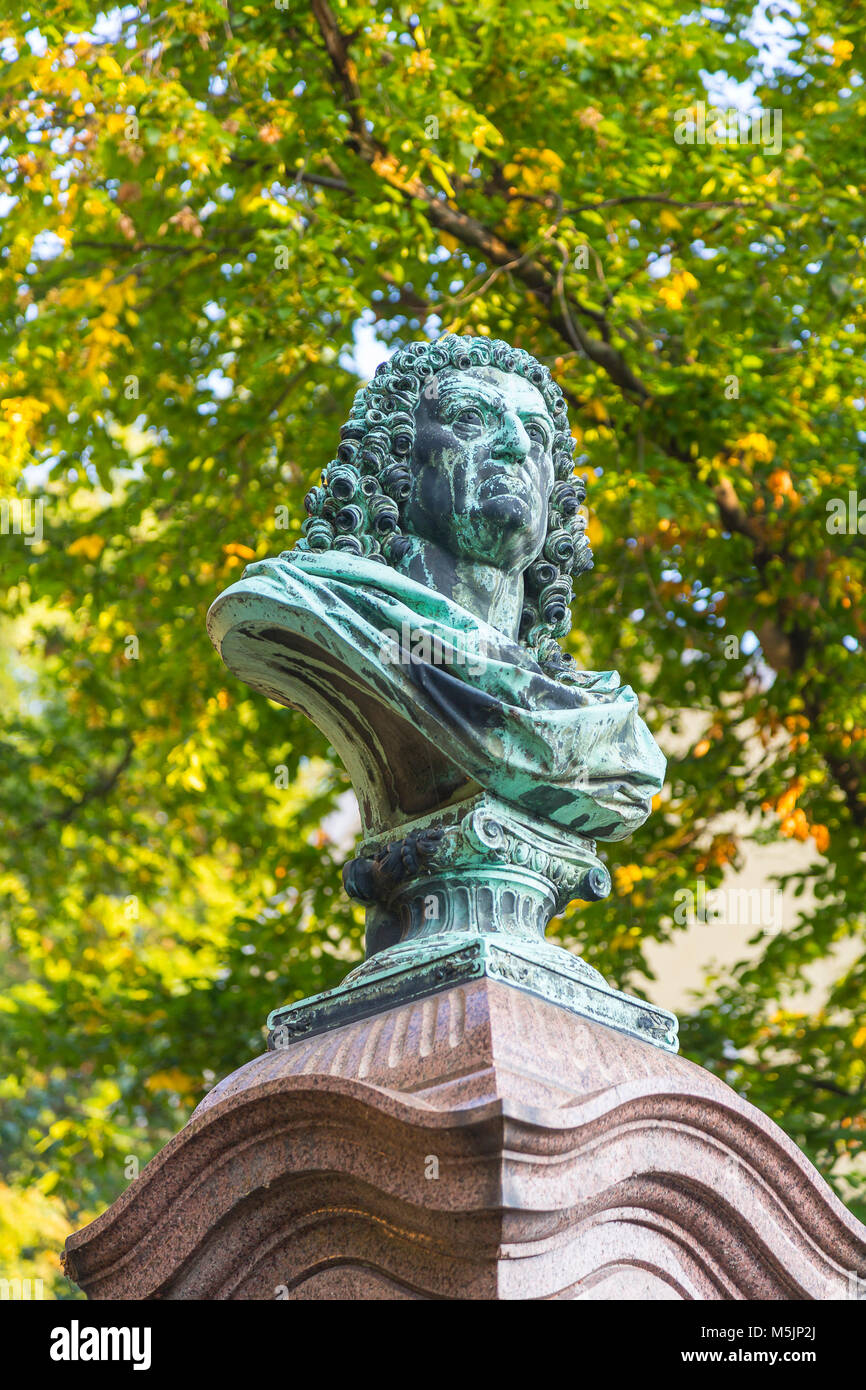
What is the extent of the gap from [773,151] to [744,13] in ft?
5.25

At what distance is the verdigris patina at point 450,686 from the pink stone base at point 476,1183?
27 centimetres

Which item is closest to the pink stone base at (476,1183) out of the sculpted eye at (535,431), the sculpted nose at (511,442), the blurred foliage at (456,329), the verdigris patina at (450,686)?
the verdigris patina at (450,686)

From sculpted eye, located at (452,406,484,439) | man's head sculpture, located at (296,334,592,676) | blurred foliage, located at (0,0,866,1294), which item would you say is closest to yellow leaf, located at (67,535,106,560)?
blurred foliage, located at (0,0,866,1294)

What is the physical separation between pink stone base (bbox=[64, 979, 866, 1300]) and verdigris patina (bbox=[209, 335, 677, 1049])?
268 mm

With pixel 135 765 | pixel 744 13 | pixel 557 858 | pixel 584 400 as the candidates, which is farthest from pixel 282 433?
pixel 557 858

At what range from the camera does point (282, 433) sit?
8.93 metres

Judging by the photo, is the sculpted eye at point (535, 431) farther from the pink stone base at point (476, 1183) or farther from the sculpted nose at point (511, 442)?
the pink stone base at point (476, 1183)

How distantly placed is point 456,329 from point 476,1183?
564 cm

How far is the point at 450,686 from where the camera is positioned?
418 centimetres

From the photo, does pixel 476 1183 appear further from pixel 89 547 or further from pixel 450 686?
pixel 89 547

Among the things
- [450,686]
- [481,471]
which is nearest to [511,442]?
[481,471]

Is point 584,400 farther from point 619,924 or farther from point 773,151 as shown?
point 619,924

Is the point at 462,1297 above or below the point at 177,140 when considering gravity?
below
